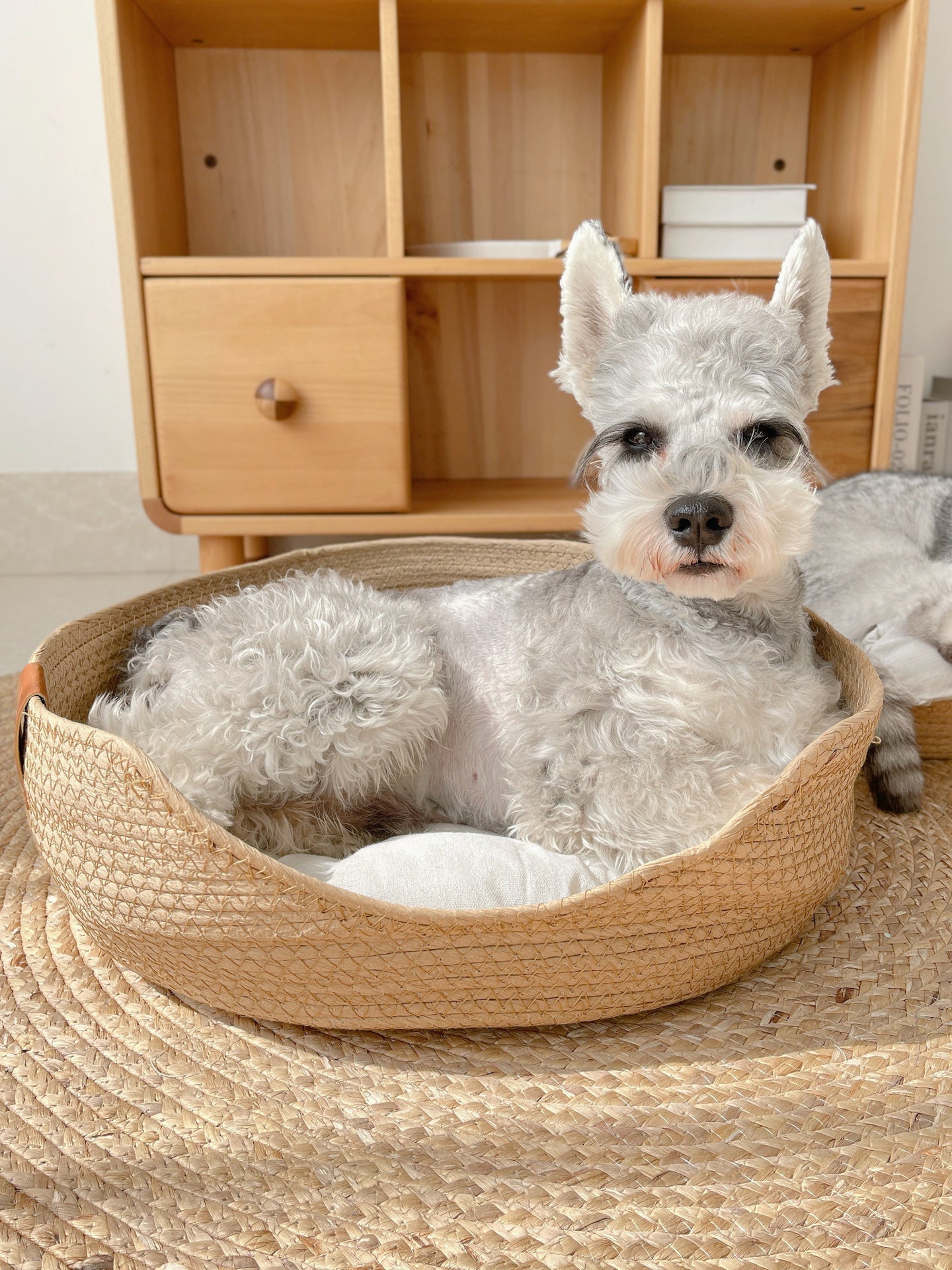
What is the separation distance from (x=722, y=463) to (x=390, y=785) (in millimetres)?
581

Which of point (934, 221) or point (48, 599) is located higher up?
point (934, 221)

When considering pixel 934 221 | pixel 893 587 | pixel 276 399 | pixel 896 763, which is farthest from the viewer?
pixel 934 221

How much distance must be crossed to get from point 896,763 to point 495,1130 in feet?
2.62

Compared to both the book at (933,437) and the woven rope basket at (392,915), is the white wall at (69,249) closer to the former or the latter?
the book at (933,437)

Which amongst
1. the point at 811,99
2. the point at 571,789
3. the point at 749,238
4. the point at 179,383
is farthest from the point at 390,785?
the point at 811,99

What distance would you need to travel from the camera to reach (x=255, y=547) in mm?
2357

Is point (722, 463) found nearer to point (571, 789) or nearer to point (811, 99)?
point (571, 789)

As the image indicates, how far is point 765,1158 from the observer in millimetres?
887

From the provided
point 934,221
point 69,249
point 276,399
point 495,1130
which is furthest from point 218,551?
point 934,221

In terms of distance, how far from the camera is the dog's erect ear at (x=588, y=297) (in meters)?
1.14

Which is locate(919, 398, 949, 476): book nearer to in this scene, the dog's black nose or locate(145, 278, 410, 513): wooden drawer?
locate(145, 278, 410, 513): wooden drawer

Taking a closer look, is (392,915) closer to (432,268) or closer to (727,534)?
(727,534)

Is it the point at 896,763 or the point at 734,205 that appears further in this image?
the point at 734,205

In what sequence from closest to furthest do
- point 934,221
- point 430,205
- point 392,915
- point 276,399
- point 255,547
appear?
point 392,915
point 276,399
point 255,547
point 430,205
point 934,221
